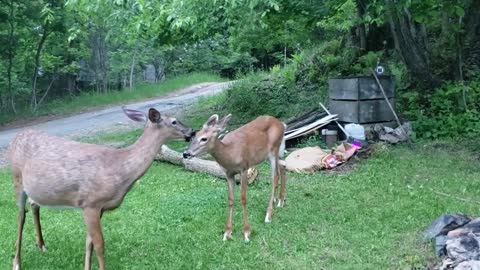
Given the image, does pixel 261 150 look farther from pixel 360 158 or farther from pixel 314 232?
pixel 360 158

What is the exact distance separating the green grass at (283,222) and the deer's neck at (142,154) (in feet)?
3.25

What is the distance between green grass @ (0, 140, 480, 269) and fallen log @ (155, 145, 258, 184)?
14 cm

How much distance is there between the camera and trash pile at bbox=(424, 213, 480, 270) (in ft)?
15.3

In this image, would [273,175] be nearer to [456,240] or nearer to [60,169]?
Result: [456,240]

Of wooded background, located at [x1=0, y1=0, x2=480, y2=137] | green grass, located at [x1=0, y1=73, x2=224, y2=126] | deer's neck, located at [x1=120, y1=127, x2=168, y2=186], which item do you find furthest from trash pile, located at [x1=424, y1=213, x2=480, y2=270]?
green grass, located at [x1=0, y1=73, x2=224, y2=126]

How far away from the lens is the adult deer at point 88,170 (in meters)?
4.65

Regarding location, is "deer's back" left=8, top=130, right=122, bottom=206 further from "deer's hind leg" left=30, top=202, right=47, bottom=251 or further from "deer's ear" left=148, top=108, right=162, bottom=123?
"deer's hind leg" left=30, top=202, right=47, bottom=251

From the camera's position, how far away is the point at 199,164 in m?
9.10

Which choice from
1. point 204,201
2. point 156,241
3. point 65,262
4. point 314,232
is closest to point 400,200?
point 314,232

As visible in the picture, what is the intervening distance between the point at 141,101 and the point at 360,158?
13504 mm

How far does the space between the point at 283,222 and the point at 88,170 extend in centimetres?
246

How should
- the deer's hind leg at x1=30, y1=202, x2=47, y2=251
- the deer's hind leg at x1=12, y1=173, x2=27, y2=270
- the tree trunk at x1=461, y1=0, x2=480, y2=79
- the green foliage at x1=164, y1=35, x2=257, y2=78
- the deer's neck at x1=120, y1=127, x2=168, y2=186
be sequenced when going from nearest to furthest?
the deer's neck at x1=120, y1=127, x2=168, y2=186
the deer's hind leg at x1=12, y1=173, x2=27, y2=270
the deer's hind leg at x1=30, y1=202, x2=47, y2=251
the tree trunk at x1=461, y1=0, x2=480, y2=79
the green foliage at x1=164, y1=35, x2=257, y2=78

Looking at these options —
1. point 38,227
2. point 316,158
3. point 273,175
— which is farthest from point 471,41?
point 38,227

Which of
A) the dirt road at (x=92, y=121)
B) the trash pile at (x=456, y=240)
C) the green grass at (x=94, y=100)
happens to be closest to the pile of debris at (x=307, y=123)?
the trash pile at (x=456, y=240)
